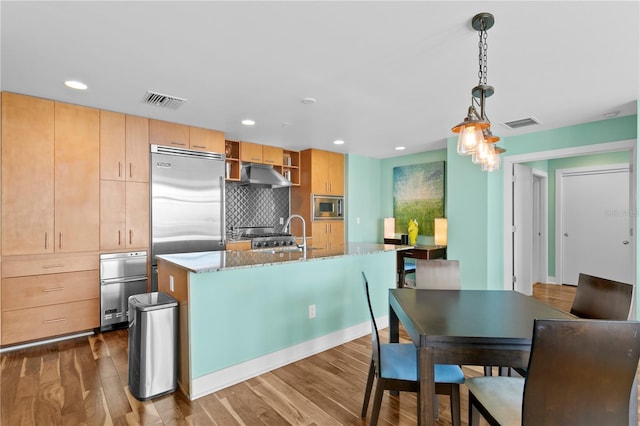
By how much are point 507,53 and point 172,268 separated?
2872 mm

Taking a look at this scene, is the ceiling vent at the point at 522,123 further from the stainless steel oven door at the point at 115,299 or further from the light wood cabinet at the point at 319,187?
the stainless steel oven door at the point at 115,299

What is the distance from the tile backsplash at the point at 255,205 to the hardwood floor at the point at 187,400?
8.92 ft

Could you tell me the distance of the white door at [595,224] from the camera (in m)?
5.05

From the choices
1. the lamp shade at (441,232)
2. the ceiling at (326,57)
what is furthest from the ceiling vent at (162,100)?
the lamp shade at (441,232)

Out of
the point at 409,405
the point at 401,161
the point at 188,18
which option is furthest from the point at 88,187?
the point at 401,161

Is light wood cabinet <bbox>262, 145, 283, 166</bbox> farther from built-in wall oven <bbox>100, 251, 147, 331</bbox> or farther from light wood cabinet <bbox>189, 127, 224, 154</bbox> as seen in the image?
built-in wall oven <bbox>100, 251, 147, 331</bbox>

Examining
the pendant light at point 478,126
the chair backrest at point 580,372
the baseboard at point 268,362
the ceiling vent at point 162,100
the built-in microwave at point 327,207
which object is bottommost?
the baseboard at point 268,362

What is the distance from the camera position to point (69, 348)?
3.03 meters

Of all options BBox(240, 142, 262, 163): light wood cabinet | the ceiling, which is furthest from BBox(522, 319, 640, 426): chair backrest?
BBox(240, 142, 262, 163): light wood cabinet

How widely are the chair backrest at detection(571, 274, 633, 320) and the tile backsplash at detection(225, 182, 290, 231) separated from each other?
4389mm

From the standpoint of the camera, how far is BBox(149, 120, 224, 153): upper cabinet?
3826mm

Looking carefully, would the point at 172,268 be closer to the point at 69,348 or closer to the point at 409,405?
the point at 69,348

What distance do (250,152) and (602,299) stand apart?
174 inches

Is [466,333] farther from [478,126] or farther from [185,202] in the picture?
[185,202]
